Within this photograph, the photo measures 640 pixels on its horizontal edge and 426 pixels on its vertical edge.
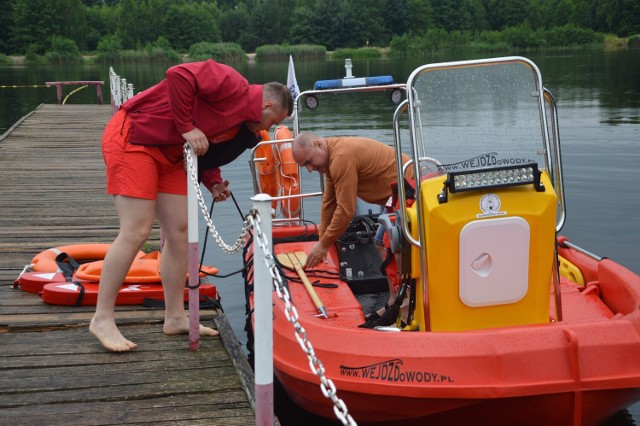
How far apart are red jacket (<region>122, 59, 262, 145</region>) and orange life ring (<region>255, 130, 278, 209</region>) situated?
336 centimetres

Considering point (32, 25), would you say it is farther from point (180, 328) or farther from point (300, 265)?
point (180, 328)

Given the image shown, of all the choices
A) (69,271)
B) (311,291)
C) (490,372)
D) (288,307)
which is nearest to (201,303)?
(311,291)

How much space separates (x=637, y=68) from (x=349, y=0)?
54.3 m

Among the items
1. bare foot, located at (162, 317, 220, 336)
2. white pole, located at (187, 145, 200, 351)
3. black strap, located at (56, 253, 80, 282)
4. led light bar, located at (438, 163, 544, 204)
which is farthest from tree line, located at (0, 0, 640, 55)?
white pole, located at (187, 145, 200, 351)

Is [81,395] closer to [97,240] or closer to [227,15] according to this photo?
[97,240]

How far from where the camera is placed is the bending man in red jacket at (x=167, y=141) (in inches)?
158

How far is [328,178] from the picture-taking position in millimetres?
5516

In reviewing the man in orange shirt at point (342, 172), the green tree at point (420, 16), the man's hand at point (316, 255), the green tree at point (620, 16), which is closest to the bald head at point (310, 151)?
the man in orange shirt at point (342, 172)

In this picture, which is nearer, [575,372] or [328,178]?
[575,372]

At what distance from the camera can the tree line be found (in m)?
78.4

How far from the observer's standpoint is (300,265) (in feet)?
18.5

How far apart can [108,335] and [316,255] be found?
162 cm

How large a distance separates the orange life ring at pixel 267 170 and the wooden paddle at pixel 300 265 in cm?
176

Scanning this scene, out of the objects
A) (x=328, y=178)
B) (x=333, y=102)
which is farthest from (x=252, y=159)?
(x=333, y=102)
